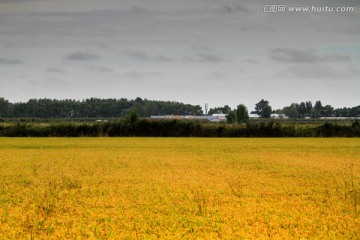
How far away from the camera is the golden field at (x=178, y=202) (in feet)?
36.8

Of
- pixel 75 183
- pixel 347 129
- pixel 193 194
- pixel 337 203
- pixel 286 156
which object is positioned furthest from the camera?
pixel 347 129

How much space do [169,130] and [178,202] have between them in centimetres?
4468

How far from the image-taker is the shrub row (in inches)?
2279

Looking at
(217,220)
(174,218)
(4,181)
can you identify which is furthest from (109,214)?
(4,181)

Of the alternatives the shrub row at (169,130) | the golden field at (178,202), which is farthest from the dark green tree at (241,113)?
the golden field at (178,202)

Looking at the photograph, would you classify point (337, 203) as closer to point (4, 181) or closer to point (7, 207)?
point (7, 207)

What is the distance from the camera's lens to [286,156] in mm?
32250

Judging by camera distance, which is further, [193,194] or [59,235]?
[193,194]

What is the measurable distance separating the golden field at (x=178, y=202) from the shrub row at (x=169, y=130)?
32.1 m

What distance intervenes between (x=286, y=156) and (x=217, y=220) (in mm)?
20779

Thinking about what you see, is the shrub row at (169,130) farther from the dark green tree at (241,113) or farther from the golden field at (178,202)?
the dark green tree at (241,113)

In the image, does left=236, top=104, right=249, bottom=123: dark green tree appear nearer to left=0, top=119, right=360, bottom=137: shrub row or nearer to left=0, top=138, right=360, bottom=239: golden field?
left=0, top=119, right=360, bottom=137: shrub row

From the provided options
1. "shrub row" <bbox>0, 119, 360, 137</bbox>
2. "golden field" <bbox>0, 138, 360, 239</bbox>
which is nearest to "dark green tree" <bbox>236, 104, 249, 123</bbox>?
"shrub row" <bbox>0, 119, 360, 137</bbox>

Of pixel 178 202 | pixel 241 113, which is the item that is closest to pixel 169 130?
pixel 178 202
